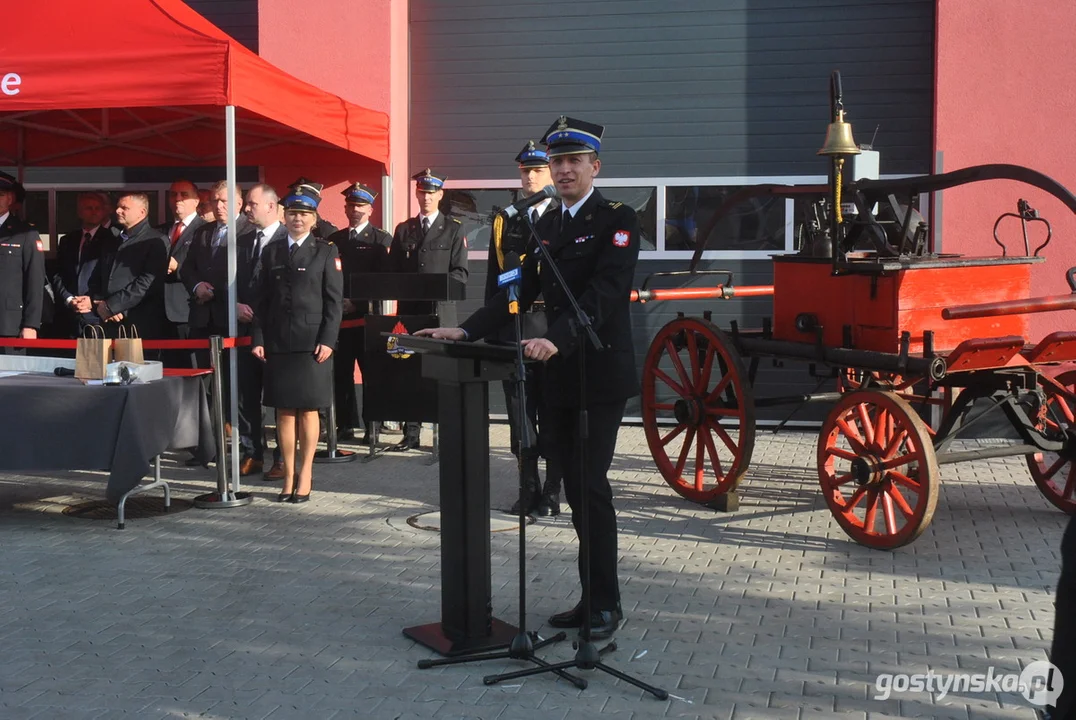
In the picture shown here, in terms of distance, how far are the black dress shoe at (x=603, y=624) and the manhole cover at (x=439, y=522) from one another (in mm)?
1834

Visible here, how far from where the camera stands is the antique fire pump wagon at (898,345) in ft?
19.1

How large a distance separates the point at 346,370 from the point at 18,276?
240 cm

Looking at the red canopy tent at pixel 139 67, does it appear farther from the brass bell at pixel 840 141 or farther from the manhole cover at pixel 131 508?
the brass bell at pixel 840 141

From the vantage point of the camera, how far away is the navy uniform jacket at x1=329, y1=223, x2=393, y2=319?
30.2ft

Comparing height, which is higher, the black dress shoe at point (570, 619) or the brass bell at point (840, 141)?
the brass bell at point (840, 141)

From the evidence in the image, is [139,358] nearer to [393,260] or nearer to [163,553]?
[163,553]

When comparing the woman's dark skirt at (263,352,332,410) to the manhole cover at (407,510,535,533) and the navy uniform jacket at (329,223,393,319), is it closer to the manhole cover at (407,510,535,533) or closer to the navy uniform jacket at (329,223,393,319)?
the manhole cover at (407,510,535,533)

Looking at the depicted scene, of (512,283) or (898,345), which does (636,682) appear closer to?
(512,283)

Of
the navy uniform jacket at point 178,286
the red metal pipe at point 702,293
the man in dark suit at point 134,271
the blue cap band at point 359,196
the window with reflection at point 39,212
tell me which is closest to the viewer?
the red metal pipe at point 702,293

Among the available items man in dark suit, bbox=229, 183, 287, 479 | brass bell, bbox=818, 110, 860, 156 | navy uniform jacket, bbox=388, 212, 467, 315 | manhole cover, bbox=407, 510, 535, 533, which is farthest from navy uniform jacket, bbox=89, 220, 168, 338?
brass bell, bbox=818, 110, 860, 156

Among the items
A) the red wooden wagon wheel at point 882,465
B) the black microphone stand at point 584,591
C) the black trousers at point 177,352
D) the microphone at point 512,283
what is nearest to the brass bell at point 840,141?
the red wooden wagon wheel at point 882,465

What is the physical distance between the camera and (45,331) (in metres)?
9.73

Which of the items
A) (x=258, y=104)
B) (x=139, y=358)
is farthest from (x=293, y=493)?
(x=258, y=104)

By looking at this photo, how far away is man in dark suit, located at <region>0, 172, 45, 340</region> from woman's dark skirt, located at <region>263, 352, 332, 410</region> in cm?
237
